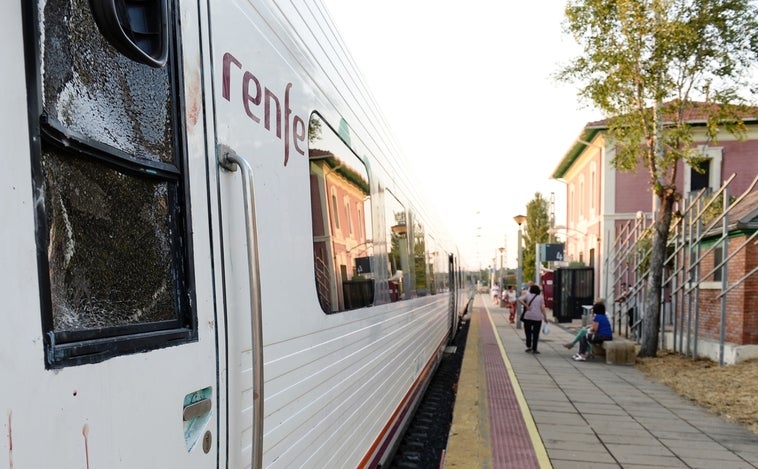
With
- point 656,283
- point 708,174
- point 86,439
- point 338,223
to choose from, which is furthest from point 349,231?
point 708,174

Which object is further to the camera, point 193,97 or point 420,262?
point 420,262

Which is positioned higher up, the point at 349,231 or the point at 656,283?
the point at 349,231

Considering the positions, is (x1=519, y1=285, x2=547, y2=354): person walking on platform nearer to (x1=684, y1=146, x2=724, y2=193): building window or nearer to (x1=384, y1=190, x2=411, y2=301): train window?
(x1=384, y1=190, x2=411, y2=301): train window

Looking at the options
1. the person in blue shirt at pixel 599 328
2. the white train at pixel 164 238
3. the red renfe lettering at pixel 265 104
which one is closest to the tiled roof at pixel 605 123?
the person in blue shirt at pixel 599 328

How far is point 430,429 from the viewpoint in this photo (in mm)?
6871

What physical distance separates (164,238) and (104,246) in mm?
192

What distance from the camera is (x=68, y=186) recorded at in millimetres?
1189

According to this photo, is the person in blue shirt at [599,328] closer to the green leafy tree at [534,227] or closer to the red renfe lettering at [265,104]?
the red renfe lettering at [265,104]

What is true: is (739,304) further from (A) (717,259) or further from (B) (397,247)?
(B) (397,247)

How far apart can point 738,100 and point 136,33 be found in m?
11.3

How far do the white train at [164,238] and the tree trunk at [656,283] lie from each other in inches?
380

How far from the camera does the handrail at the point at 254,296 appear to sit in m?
1.71

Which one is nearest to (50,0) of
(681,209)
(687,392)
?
(687,392)

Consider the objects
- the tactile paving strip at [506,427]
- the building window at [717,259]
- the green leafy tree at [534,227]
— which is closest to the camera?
the tactile paving strip at [506,427]
